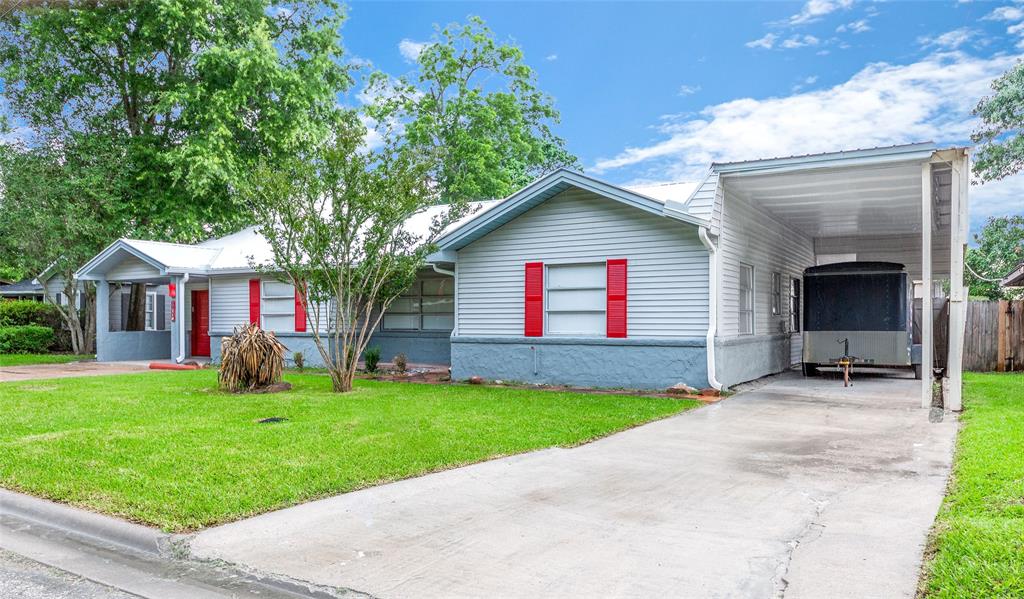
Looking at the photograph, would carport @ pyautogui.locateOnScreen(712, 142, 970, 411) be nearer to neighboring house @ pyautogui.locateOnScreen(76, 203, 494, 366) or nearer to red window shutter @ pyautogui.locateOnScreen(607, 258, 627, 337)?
red window shutter @ pyautogui.locateOnScreen(607, 258, 627, 337)

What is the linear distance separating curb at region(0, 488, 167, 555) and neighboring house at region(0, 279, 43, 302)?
31.4m

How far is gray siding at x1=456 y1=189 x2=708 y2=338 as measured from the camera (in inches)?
458

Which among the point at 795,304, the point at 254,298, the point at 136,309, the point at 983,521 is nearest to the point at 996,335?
the point at 795,304

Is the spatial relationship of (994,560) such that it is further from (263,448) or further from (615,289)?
(615,289)

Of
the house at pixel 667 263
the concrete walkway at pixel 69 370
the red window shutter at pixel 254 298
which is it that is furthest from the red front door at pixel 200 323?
the house at pixel 667 263

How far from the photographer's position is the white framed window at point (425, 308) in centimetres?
1669

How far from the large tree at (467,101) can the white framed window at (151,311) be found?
1293 centimetres

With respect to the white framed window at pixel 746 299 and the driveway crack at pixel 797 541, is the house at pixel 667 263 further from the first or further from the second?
the driveway crack at pixel 797 541

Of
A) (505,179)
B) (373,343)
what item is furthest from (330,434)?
(505,179)

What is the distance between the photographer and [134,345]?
67.9 feet

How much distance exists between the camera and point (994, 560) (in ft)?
11.7

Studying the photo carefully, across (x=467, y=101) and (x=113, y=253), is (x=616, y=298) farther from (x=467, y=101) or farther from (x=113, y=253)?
(x=467, y=101)

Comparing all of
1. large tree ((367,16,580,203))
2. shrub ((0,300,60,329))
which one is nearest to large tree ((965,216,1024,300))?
large tree ((367,16,580,203))

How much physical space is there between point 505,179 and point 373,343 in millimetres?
15527
